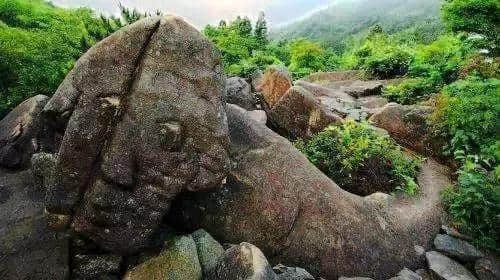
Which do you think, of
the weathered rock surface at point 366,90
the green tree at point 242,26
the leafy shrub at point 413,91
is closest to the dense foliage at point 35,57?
the leafy shrub at point 413,91

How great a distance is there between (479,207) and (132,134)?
6399mm

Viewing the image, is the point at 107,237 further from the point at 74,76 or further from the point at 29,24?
the point at 29,24

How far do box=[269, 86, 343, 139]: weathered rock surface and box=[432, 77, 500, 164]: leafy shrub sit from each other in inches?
106

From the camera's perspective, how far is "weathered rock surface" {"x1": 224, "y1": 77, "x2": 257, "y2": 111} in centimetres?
1503

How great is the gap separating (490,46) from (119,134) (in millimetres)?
9949

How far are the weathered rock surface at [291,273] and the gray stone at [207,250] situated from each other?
0.91 metres

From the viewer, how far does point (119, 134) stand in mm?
4660

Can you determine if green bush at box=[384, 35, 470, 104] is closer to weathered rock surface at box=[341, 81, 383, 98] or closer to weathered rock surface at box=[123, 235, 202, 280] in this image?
weathered rock surface at box=[341, 81, 383, 98]

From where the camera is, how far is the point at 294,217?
6109mm

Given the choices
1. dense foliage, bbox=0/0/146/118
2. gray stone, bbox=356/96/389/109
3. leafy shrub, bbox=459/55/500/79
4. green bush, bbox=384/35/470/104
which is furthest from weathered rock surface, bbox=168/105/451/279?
gray stone, bbox=356/96/389/109

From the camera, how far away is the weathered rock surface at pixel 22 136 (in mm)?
6641

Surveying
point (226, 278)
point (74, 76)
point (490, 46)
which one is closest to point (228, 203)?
point (226, 278)

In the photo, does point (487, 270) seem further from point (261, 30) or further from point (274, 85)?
point (261, 30)

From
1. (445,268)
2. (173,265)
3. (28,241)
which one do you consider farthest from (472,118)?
(28,241)
